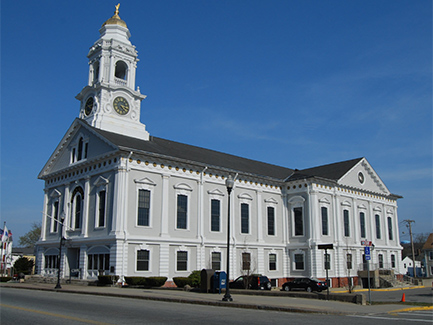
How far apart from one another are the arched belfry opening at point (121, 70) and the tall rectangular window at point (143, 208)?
15132 mm

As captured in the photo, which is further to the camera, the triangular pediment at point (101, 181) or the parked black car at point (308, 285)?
the triangular pediment at point (101, 181)

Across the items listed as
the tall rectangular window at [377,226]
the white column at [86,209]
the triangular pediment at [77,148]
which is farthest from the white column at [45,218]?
the tall rectangular window at [377,226]

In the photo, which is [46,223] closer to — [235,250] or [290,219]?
[235,250]

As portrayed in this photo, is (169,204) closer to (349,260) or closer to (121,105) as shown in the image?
(121,105)

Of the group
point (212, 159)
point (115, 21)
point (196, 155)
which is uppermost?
point (115, 21)

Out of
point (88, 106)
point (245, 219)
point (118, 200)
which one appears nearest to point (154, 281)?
point (118, 200)

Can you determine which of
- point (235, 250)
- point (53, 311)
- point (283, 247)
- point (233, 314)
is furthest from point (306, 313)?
point (283, 247)

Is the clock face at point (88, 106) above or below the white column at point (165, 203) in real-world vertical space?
above

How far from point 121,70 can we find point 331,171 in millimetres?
25655

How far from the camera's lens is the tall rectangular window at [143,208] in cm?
3465

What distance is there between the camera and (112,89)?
139 feet

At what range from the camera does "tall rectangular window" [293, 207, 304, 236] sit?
148 feet

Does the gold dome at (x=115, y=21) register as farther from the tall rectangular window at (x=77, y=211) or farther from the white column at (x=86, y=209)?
the tall rectangular window at (x=77, y=211)

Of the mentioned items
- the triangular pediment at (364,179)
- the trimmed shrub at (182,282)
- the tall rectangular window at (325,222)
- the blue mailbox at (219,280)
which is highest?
Result: the triangular pediment at (364,179)
